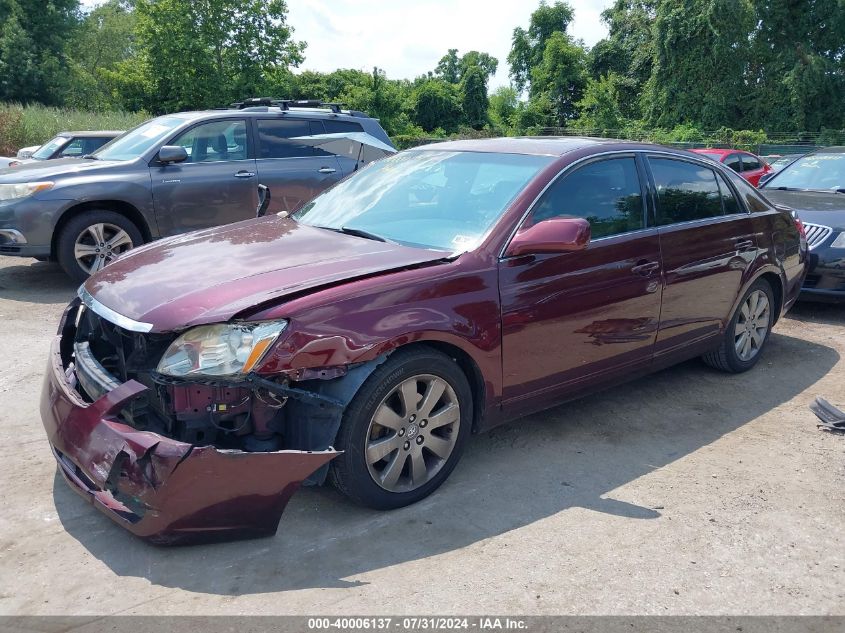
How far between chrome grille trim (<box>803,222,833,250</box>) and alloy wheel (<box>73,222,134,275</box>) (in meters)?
6.83

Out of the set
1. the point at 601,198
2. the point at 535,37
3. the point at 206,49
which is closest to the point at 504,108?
the point at 535,37

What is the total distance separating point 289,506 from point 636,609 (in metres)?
1.63

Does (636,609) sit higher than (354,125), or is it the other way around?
(354,125)

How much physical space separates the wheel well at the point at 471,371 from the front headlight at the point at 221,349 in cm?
76

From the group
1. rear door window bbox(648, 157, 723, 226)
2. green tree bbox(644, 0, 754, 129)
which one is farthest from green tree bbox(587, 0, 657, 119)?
rear door window bbox(648, 157, 723, 226)

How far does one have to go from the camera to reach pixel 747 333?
581cm

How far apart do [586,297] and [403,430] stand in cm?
140

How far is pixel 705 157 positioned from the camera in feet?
18.4

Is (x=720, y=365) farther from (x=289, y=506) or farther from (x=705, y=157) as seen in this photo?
(x=289, y=506)

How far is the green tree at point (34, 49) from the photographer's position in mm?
36469

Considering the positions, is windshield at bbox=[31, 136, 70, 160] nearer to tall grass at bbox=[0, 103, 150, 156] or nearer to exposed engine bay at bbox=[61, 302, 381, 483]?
tall grass at bbox=[0, 103, 150, 156]

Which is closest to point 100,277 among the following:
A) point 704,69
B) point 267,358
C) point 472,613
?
point 267,358

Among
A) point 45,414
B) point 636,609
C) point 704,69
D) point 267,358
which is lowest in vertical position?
point 636,609

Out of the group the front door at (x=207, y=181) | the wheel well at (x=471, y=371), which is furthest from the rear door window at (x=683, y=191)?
the front door at (x=207, y=181)
